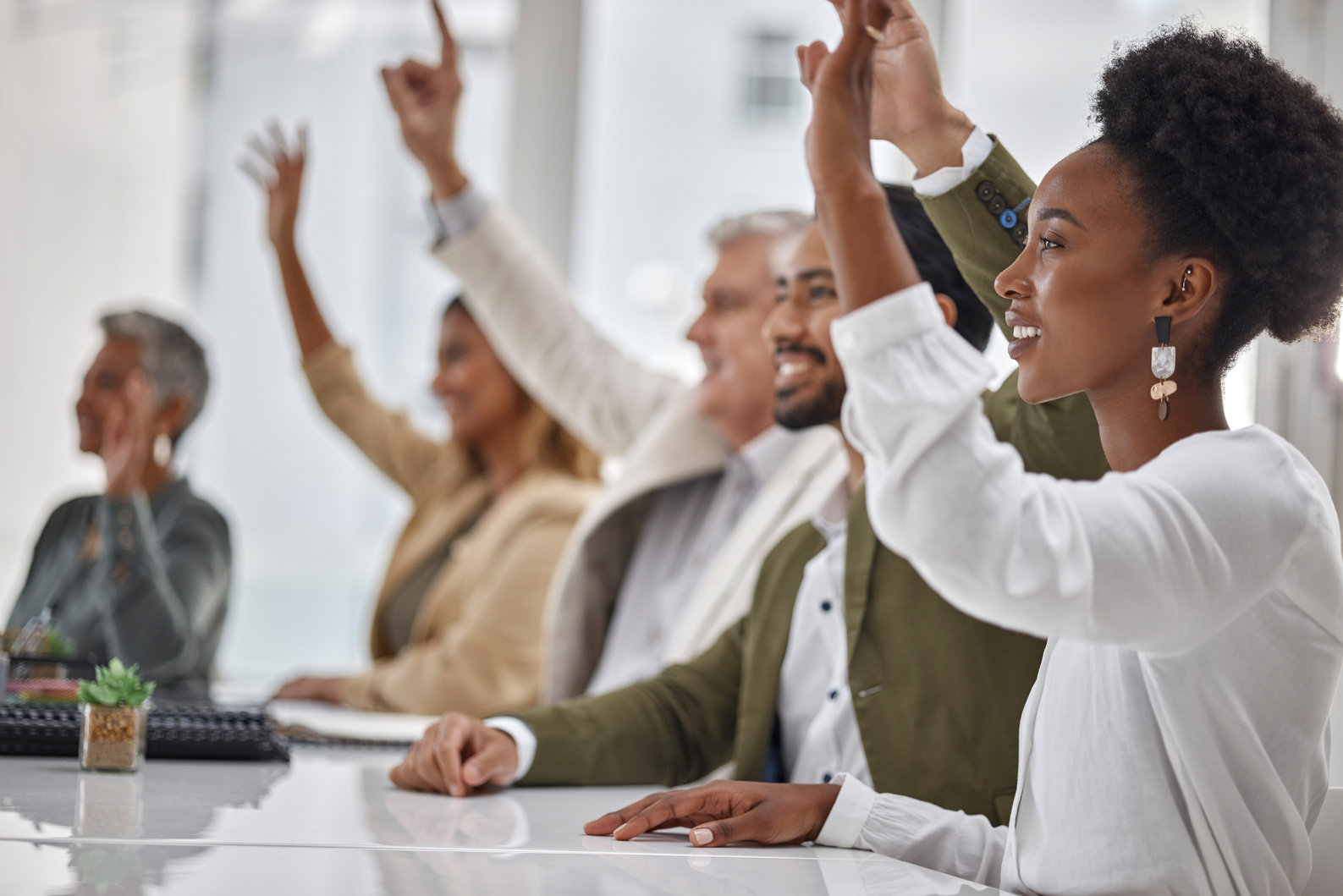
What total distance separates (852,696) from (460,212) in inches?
60.6

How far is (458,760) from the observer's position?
1316mm

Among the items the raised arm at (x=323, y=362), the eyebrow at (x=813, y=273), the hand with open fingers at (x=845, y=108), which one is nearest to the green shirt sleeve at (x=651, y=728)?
the eyebrow at (x=813, y=273)

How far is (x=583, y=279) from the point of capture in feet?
12.5

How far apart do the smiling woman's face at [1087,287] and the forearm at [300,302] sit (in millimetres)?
2359

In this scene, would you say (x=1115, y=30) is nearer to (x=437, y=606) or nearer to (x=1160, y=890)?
(x=437, y=606)

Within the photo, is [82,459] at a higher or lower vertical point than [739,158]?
lower

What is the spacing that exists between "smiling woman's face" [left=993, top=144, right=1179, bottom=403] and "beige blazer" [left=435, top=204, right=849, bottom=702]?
955mm

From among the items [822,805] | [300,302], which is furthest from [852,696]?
[300,302]

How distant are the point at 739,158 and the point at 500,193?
728 mm

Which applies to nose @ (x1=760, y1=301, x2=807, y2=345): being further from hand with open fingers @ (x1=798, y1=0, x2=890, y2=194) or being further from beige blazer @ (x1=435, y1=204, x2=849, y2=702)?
hand with open fingers @ (x1=798, y1=0, x2=890, y2=194)

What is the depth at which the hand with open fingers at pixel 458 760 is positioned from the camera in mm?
1315

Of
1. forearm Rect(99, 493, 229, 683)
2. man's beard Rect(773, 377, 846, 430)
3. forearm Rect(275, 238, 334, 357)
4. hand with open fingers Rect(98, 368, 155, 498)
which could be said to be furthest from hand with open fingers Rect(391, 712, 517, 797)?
forearm Rect(275, 238, 334, 357)

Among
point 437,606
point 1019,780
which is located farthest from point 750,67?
point 1019,780

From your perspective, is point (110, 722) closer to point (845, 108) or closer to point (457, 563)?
point (845, 108)
